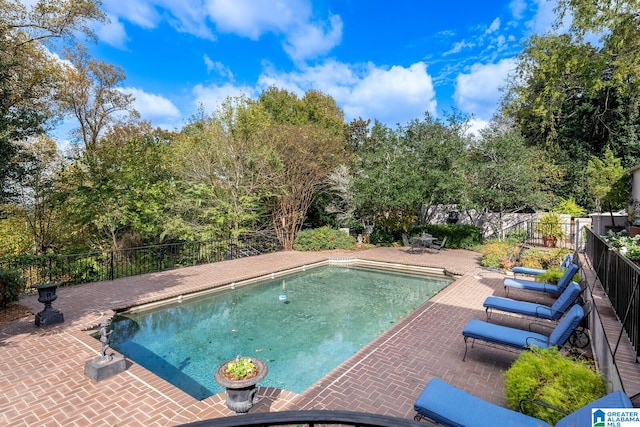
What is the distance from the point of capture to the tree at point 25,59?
5.88m

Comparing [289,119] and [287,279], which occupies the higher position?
[289,119]

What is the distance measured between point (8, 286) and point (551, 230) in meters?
18.0

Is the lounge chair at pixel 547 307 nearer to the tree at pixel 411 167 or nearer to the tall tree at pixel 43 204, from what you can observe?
the tree at pixel 411 167

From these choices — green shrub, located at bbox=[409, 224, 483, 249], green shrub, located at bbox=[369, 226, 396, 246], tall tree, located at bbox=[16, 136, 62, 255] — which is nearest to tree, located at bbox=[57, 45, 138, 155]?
tall tree, located at bbox=[16, 136, 62, 255]

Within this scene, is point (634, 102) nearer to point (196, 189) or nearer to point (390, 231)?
point (390, 231)

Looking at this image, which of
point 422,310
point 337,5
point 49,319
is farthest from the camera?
point 337,5

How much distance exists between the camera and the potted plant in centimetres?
1341

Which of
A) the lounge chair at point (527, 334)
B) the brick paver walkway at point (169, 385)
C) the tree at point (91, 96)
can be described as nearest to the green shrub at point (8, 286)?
the brick paver walkway at point (169, 385)

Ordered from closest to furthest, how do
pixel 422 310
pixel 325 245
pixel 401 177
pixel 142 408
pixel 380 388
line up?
1. pixel 142 408
2. pixel 380 388
3. pixel 422 310
4. pixel 401 177
5. pixel 325 245

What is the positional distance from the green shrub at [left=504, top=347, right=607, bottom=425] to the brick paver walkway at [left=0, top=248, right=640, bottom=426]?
2.15 ft

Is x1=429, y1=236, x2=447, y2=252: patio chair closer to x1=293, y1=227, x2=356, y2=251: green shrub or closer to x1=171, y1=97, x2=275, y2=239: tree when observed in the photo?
x1=293, y1=227, x2=356, y2=251: green shrub

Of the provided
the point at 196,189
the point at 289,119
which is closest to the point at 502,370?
the point at 196,189

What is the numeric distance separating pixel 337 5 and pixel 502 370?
44.7ft

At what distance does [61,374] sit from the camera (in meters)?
4.30
